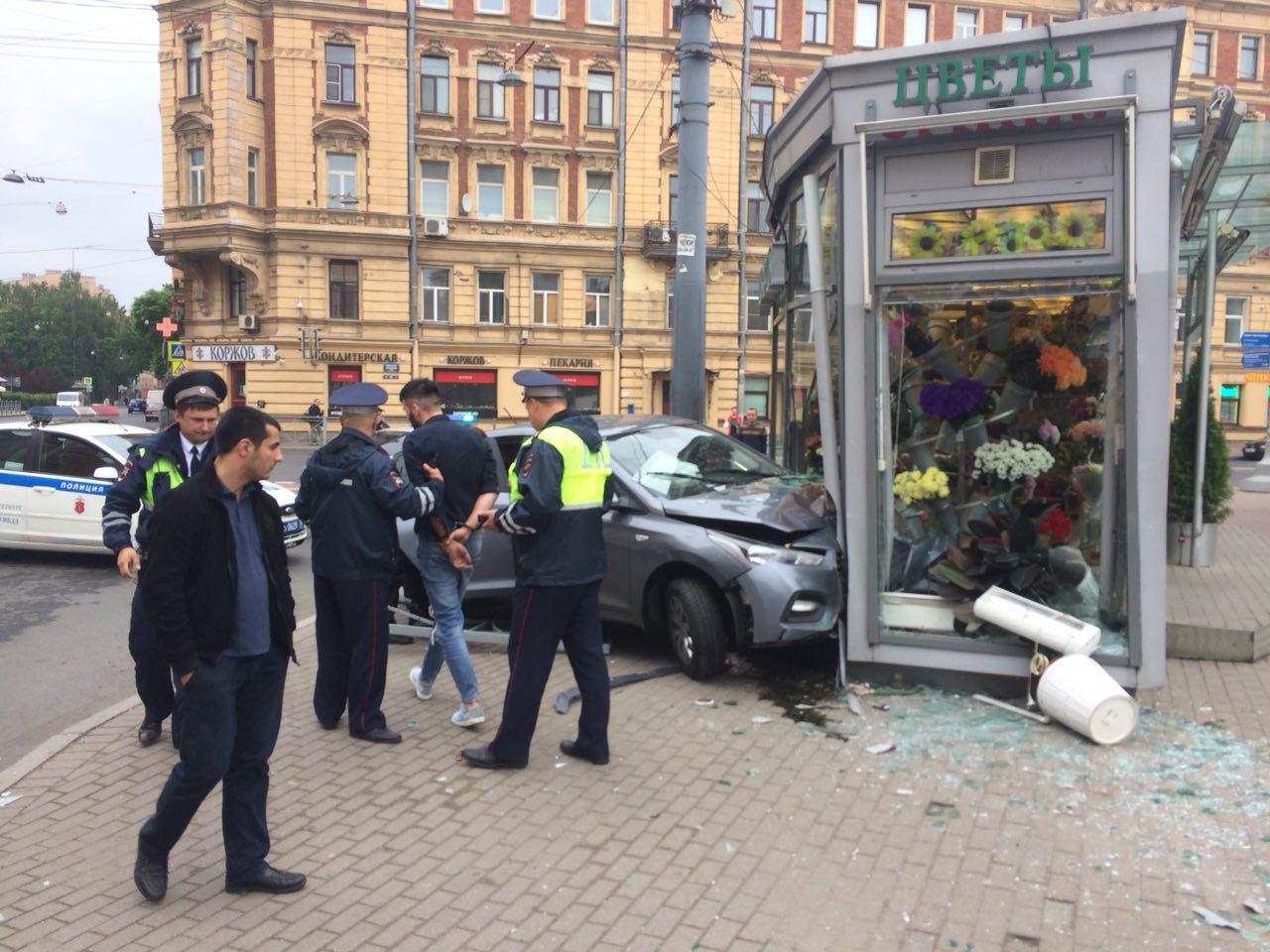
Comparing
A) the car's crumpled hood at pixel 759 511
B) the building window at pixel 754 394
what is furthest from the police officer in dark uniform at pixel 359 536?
the building window at pixel 754 394

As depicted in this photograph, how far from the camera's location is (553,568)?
4.82 m

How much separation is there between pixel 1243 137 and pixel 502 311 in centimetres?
3038

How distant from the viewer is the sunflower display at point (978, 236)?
5.71m

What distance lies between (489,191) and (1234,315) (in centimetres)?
2969

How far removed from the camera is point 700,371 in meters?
10.0

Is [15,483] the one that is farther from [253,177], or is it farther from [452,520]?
[253,177]

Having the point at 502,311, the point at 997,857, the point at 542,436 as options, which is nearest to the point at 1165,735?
the point at 997,857

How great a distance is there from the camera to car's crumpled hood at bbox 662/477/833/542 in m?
6.42

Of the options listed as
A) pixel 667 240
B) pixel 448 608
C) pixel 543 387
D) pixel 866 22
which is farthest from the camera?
pixel 866 22

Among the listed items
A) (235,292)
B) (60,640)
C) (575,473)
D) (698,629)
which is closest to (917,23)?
(235,292)

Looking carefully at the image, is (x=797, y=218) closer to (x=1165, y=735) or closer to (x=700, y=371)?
(x=700, y=371)

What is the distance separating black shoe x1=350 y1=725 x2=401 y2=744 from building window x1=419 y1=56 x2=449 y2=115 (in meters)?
33.1

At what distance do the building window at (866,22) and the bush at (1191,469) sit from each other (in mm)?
30770

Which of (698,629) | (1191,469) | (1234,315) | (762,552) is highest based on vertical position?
(1234,315)
